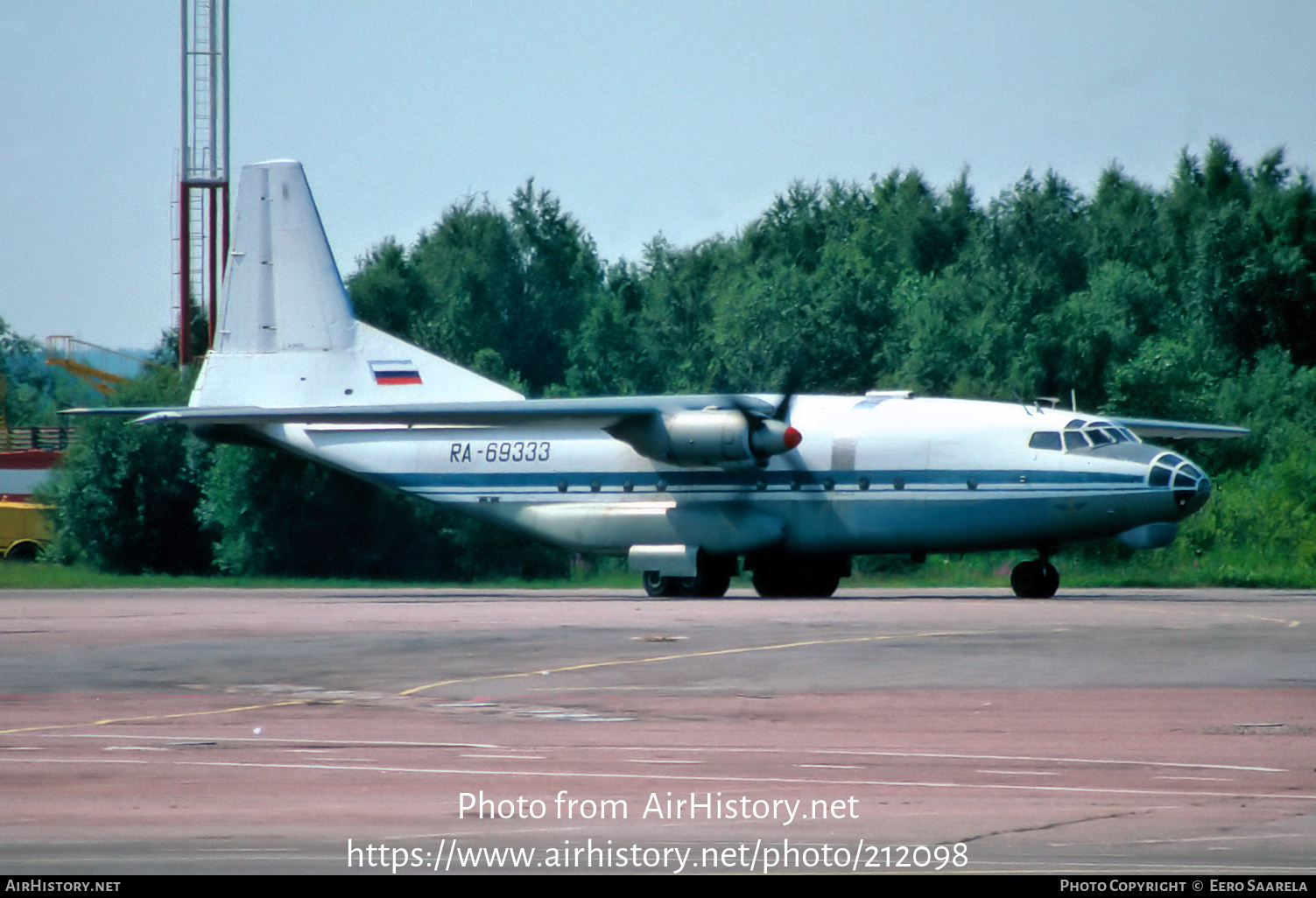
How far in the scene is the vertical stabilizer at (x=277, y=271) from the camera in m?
36.3

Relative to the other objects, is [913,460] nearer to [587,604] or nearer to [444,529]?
[587,604]

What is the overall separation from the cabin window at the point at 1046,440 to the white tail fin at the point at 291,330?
37.7 feet

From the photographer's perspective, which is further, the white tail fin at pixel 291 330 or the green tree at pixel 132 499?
the green tree at pixel 132 499

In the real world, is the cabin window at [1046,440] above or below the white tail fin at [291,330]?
below

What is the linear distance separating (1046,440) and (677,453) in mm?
6674

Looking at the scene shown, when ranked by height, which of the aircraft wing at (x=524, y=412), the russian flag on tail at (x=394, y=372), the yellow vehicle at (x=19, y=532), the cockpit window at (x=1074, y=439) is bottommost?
the yellow vehicle at (x=19, y=532)

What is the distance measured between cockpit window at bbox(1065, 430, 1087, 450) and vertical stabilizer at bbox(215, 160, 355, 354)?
15796 millimetres

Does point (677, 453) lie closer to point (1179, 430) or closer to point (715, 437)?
point (715, 437)

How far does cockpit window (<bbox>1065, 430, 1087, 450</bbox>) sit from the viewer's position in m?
29.1

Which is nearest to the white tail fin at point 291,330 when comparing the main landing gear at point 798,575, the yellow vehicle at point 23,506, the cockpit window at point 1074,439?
the main landing gear at point 798,575

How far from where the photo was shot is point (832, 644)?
62.2 feet

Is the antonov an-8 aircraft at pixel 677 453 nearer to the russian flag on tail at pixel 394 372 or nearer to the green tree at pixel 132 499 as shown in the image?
the russian flag on tail at pixel 394 372

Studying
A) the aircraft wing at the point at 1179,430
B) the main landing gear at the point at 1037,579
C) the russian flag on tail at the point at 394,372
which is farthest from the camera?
the russian flag on tail at the point at 394,372

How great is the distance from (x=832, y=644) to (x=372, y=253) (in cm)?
6881
